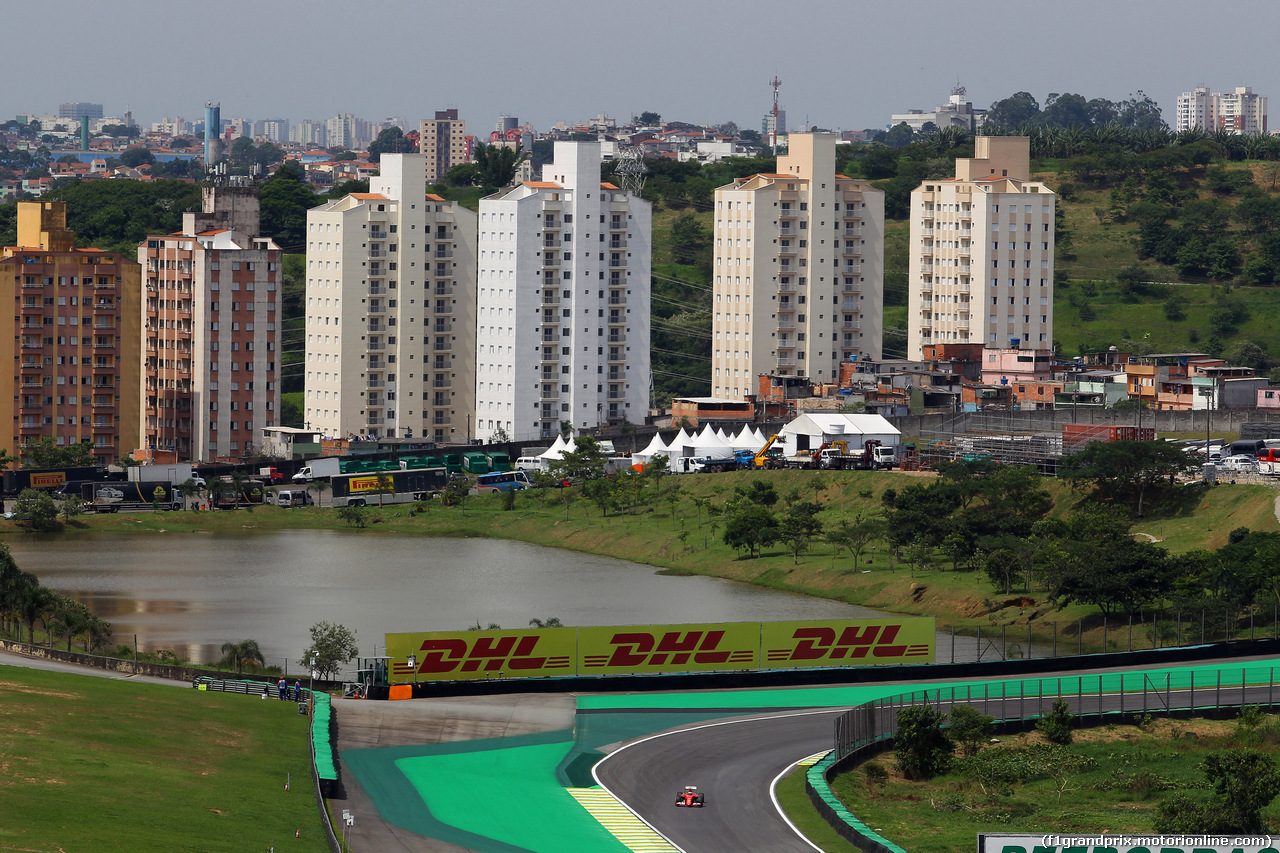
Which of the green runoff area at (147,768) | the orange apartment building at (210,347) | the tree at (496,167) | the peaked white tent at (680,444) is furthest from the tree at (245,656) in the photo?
the tree at (496,167)

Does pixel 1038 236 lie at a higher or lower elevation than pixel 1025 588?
higher

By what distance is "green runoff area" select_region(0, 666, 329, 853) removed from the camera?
1512 inches

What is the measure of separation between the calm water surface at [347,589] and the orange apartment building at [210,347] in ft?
63.3

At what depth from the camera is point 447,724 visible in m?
55.6

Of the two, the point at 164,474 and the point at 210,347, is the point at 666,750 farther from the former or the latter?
the point at 210,347

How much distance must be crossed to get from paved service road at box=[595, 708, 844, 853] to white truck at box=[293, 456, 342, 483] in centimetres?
6263

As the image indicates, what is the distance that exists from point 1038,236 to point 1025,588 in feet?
247

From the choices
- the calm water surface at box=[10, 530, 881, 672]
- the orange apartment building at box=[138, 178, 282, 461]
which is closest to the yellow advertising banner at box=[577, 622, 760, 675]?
the calm water surface at box=[10, 530, 881, 672]

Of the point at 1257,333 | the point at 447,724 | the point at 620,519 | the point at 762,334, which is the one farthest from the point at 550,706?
the point at 1257,333

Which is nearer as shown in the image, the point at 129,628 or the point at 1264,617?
the point at 1264,617

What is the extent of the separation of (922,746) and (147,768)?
19.7 m

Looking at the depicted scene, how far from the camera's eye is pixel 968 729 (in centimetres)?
5078

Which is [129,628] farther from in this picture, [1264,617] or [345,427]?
[345,427]

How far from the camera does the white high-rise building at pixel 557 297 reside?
127 meters
